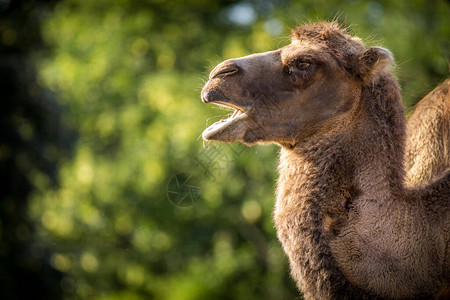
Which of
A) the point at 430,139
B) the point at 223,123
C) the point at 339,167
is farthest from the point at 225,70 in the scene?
the point at 430,139

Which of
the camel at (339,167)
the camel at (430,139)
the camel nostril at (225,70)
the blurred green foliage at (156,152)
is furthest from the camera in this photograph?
the blurred green foliage at (156,152)

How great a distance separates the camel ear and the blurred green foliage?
23.6 ft

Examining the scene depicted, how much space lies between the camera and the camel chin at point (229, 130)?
11.4ft

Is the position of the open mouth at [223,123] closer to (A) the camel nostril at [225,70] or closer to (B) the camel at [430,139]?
(A) the camel nostril at [225,70]

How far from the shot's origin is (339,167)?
3354 mm

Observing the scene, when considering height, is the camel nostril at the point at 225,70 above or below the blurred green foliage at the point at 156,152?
above

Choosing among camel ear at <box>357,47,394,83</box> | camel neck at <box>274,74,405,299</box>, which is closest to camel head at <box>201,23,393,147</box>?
camel ear at <box>357,47,394,83</box>

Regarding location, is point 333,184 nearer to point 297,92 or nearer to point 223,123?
point 297,92

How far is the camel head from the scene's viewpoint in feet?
11.5

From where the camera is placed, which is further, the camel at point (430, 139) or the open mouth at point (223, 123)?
the camel at point (430, 139)

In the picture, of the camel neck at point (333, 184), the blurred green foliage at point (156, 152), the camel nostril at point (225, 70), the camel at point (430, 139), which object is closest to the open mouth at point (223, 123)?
the camel nostril at point (225, 70)

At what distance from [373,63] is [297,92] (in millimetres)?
494

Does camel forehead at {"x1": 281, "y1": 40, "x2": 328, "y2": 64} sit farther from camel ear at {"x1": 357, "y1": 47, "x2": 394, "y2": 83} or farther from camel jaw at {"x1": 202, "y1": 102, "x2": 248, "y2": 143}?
camel jaw at {"x1": 202, "y1": 102, "x2": 248, "y2": 143}

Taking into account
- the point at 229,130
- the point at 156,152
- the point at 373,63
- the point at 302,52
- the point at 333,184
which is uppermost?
the point at 302,52
